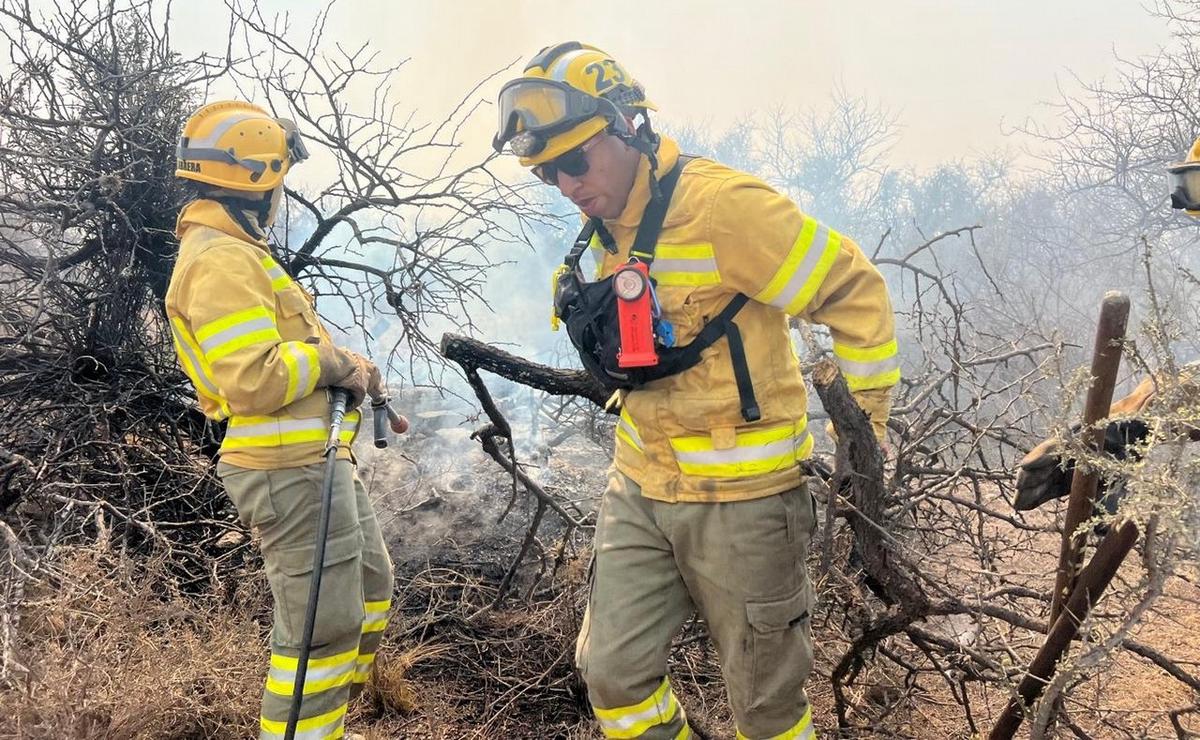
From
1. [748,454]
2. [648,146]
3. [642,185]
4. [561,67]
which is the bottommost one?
[748,454]

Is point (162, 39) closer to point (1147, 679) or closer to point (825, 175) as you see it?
point (1147, 679)

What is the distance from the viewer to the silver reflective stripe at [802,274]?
78.9 inches

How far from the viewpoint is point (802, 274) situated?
2.01 m

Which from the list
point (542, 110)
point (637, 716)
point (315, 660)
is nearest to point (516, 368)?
point (542, 110)

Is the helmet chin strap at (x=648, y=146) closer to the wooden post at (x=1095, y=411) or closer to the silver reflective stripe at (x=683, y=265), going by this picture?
the silver reflective stripe at (x=683, y=265)

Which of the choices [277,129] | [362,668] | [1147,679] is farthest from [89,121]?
[1147,679]

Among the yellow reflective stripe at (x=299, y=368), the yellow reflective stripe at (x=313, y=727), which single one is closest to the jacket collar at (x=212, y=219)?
the yellow reflective stripe at (x=299, y=368)

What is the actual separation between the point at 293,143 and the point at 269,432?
1340 mm

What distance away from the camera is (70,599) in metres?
2.84

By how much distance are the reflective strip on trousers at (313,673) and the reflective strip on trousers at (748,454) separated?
5.17 ft

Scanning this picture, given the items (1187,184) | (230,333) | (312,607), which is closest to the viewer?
(312,607)

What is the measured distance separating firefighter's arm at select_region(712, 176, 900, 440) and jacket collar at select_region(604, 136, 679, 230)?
238mm

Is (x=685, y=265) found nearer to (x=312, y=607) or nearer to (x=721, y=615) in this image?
(x=721, y=615)

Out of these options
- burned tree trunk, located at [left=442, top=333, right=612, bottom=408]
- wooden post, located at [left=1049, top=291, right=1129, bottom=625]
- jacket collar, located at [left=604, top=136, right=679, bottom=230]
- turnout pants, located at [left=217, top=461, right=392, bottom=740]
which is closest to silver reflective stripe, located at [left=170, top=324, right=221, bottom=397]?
turnout pants, located at [left=217, top=461, right=392, bottom=740]
